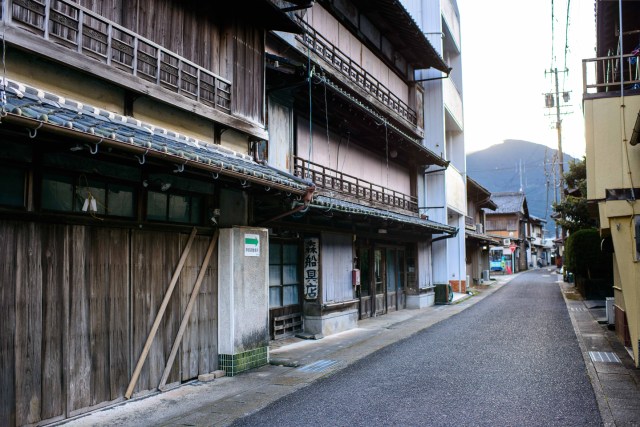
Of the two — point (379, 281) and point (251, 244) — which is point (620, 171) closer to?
point (251, 244)

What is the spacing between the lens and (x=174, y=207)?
8.62m

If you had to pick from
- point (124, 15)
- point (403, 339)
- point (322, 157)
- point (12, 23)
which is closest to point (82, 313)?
point (12, 23)

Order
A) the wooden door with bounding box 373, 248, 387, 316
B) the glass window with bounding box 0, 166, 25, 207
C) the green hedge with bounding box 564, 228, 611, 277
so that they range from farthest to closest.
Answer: the green hedge with bounding box 564, 228, 611, 277 < the wooden door with bounding box 373, 248, 387, 316 < the glass window with bounding box 0, 166, 25, 207

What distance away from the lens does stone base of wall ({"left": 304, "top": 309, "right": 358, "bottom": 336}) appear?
552 inches

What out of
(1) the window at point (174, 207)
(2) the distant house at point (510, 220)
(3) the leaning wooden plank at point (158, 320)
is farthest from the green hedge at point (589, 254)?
(2) the distant house at point (510, 220)

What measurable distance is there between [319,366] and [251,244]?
302 cm

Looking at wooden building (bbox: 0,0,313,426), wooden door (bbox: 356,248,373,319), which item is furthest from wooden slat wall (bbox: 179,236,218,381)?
wooden door (bbox: 356,248,373,319)

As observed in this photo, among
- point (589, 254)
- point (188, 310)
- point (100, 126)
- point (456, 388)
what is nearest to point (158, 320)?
point (188, 310)

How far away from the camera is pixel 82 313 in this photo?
678cm

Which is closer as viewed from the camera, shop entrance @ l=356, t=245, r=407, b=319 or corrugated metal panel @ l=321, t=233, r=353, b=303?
corrugated metal panel @ l=321, t=233, r=353, b=303

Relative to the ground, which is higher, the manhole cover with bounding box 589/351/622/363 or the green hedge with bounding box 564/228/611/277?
the green hedge with bounding box 564/228/611/277

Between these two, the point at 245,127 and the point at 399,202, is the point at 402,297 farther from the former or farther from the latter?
the point at 245,127

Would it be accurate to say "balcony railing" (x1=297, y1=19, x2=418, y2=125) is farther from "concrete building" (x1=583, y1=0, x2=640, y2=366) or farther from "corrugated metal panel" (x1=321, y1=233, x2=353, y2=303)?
"concrete building" (x1=583, y1=0, x2=640, y2=366)

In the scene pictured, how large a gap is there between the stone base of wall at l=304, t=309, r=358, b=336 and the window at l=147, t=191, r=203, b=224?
6.08 meters
